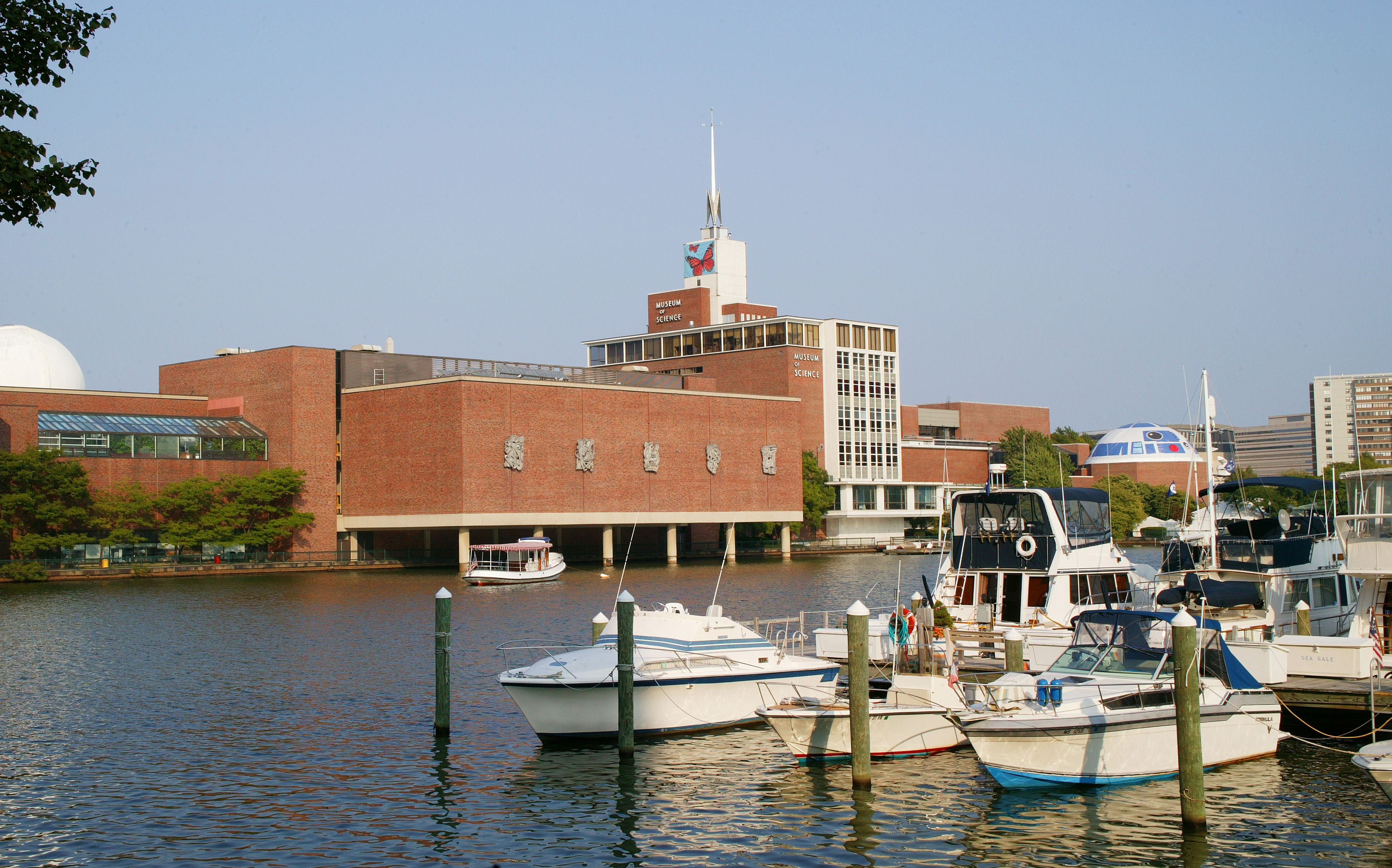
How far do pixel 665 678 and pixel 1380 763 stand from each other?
13.5 m

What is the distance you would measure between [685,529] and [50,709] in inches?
3590

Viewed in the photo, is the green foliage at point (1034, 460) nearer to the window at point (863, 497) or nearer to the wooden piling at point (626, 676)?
the window at point (863, 497)

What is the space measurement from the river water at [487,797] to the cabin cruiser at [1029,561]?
23.1 ft

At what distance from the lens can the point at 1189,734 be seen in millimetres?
18453

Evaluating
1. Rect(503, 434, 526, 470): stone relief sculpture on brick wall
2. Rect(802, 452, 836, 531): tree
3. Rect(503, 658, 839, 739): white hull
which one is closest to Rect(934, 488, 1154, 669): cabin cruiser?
Rect(503, 658, 839, 739): white hull

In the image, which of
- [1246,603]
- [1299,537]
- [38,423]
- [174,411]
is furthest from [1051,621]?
[174,411]

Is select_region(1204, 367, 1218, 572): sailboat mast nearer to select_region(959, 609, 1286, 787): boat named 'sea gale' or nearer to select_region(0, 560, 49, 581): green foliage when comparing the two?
select_region(959, 609, 1286, 787): boat named 'sea gale'

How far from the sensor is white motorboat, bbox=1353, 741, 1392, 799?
53.3ft

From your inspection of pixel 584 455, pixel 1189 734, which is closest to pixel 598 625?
pixel 1189 734

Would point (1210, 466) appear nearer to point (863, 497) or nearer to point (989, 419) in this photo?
point (863, 497)

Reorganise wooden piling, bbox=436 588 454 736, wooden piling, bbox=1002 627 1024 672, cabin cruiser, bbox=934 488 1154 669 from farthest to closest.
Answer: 1. cabin cruiser, bbox=934 488 1154 669
2. wooden piling, bbox=436 588 454 736
3. wooden piling, bbox=1002 627 1024 672

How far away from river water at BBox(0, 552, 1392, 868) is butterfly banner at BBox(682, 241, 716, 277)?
128m

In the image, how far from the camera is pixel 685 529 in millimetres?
120438

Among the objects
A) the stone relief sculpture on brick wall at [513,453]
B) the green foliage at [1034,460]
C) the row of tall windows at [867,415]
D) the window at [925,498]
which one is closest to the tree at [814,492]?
the row of tall windows at [867,415]
